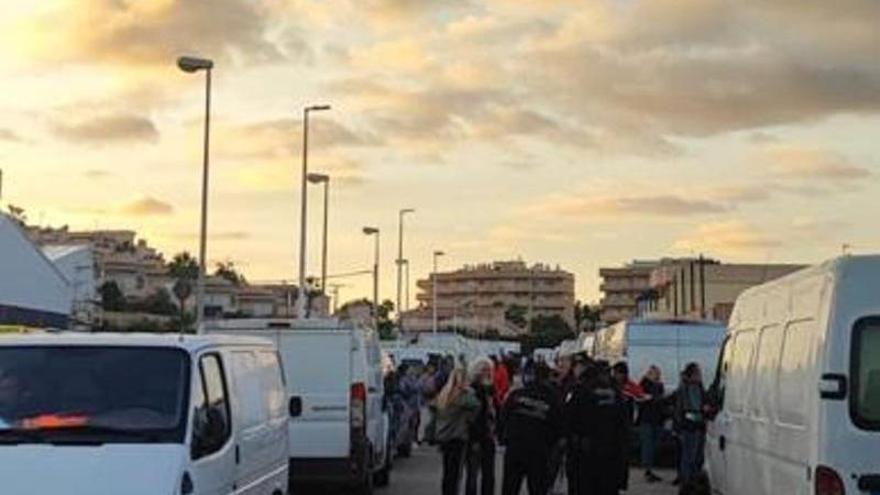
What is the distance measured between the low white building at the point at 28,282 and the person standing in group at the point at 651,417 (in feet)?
69.2

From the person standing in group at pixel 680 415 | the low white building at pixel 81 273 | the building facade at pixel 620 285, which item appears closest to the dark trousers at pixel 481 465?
the person standing in group at pixel 680 415

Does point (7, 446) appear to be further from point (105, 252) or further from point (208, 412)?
point (105, 252)

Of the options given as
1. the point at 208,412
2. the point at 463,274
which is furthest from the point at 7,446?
the point at 463,274

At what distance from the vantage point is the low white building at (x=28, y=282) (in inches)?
1679

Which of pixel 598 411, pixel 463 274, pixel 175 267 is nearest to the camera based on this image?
pixel 598 411

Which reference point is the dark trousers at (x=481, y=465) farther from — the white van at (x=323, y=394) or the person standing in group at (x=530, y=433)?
the white van at (x=323, y=394)

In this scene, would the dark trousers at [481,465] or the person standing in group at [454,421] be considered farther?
the dark trousers at [481,465]

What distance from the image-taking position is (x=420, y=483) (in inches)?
904

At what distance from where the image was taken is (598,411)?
16078mm

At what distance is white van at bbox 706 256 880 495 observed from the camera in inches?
355

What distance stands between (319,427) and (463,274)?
179 metres

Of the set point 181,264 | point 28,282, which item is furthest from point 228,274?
point 28,282

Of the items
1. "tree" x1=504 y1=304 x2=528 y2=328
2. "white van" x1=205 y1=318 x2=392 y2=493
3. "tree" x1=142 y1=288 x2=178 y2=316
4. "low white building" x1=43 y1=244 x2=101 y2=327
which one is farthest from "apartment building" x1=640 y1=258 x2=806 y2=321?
"white van" x1=205 y1=318 x2=392 y2=493

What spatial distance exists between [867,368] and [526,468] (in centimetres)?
735
